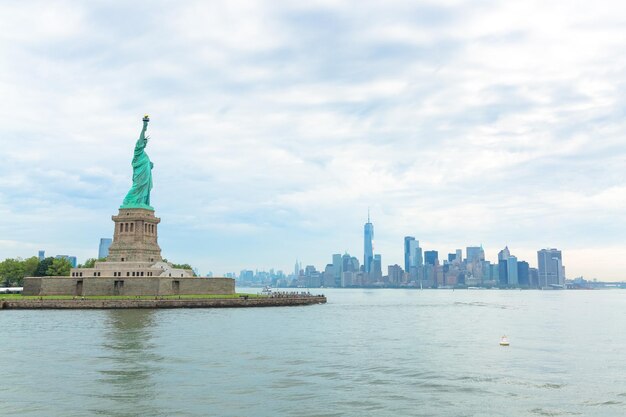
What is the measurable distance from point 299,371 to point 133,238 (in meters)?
80.7

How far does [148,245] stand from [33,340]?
199 feet

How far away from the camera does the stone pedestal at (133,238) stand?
112 m

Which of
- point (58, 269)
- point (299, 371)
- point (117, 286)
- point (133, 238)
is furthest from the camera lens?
point (58, 269)

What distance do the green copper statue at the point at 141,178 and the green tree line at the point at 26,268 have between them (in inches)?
1395

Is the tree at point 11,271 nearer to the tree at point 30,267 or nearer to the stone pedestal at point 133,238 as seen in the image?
the tree at point 30,267

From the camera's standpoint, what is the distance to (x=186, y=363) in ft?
141

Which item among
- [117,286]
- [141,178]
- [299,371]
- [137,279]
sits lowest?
[299,371]

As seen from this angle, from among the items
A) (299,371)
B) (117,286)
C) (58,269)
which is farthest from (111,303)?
(299,371)

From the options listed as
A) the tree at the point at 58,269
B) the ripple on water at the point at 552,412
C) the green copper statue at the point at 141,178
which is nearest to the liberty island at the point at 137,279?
the green copper statue at the point at 141,178

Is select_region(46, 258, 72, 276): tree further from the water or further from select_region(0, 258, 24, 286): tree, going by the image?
the water

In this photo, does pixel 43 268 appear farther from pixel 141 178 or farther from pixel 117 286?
pixel 117 286

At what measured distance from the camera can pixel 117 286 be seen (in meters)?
106

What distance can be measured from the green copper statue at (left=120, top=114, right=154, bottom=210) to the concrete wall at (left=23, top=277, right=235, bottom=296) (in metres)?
17.1

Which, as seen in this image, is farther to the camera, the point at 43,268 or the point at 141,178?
the point at 43,268
